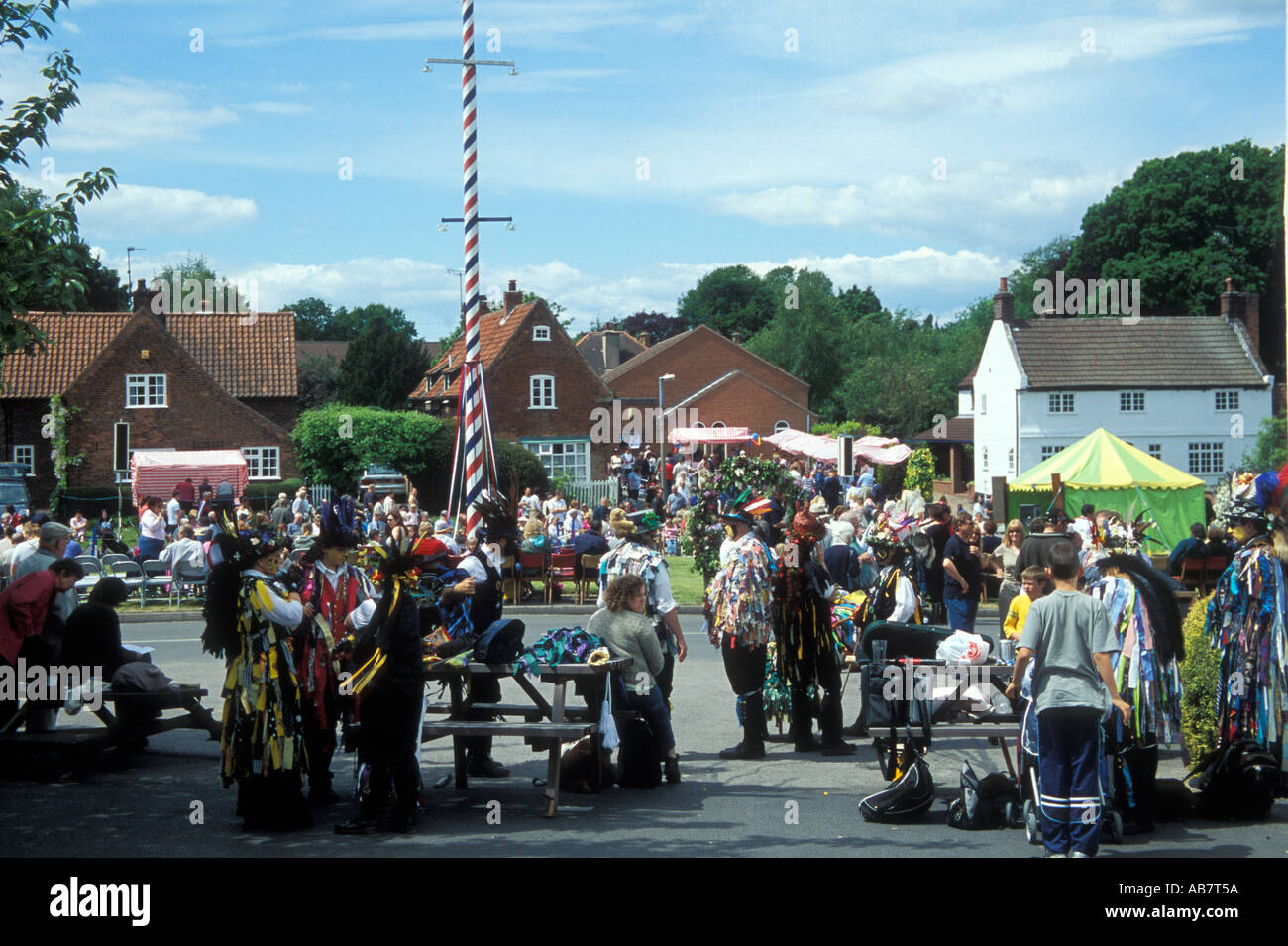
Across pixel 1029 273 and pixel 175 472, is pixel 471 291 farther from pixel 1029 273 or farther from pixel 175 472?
pixel 1029 273

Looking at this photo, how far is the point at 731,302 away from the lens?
109 meters

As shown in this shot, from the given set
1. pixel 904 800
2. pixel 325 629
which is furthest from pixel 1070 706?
pixel 325 629

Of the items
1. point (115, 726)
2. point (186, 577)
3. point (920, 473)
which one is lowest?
point (115, 726)

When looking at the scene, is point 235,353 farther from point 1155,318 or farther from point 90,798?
point 90,798

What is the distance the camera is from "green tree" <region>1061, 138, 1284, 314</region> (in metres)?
61.3

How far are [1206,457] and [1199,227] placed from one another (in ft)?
53.0

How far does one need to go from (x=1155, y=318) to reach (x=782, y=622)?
1953 inches

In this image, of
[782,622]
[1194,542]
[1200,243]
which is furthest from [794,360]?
[782,622]

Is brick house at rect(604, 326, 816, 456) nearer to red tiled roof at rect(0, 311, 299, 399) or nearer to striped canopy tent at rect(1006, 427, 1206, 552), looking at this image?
red tiled roof at rect(0, 311, 299, 399)

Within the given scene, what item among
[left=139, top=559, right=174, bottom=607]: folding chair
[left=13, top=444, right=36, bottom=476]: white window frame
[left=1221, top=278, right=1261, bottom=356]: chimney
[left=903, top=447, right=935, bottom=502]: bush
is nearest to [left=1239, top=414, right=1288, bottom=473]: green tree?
[left=1221, top=278, right=1261, bottom=356]: chimney

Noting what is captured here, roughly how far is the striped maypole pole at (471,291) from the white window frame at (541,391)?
3977 cm

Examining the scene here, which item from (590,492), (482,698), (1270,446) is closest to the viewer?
(482,698)
